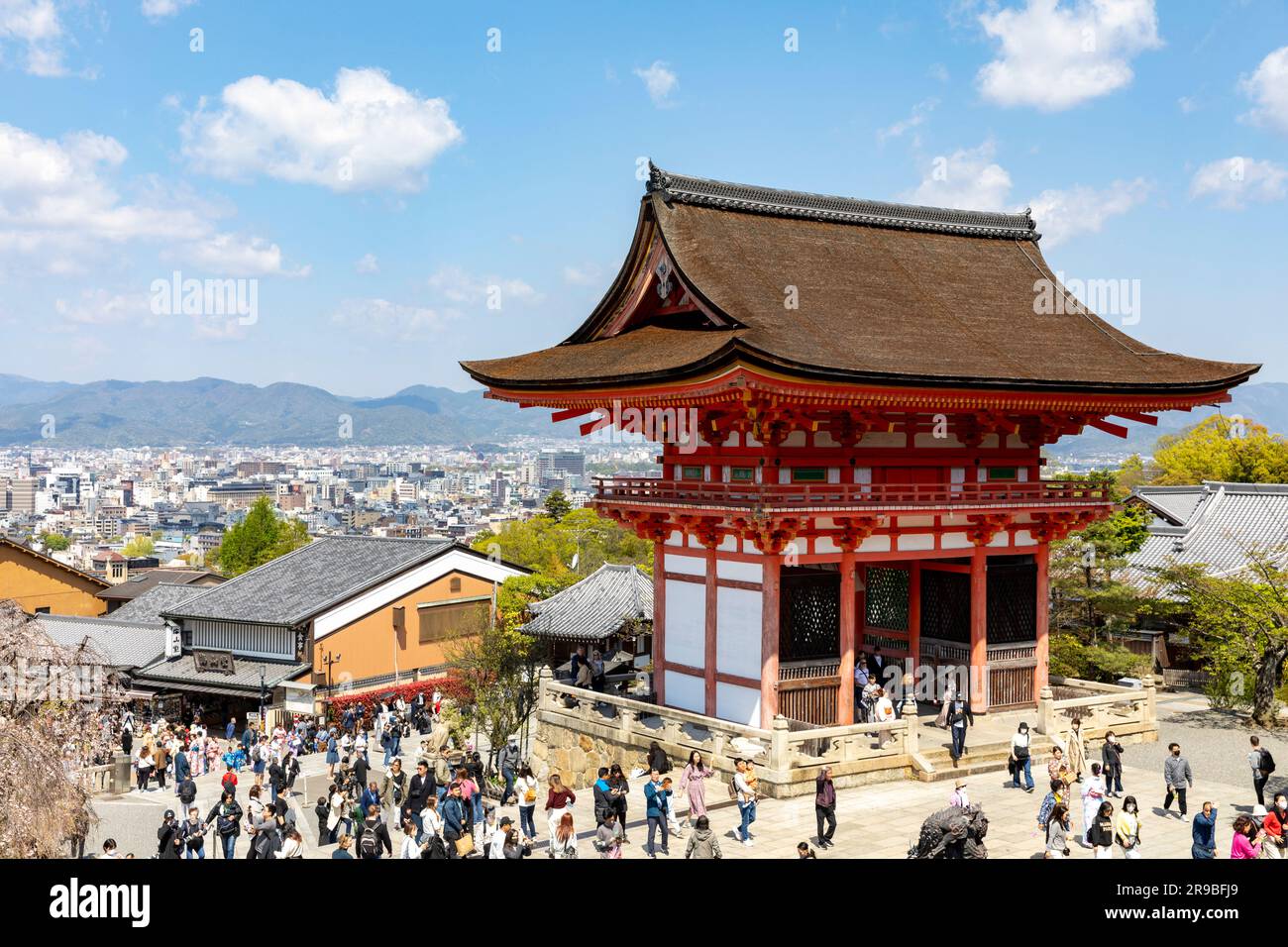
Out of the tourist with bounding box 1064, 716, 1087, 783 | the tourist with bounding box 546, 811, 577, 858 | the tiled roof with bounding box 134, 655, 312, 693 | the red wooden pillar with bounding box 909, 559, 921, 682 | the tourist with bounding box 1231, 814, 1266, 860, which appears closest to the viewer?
the tourist with bounding box 1231, 814, 1266, 860

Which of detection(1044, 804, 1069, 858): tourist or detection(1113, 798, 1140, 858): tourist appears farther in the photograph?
detection(1113, 798, 1140, 858): tourist

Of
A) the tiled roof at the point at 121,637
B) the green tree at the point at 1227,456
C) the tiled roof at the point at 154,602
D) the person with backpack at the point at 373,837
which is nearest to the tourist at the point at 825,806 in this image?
the person with backpack at the point at 373,837

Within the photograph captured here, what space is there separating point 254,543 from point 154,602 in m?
26.8

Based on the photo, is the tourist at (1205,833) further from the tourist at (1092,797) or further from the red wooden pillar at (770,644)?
the red wooden pillar at (770,644)

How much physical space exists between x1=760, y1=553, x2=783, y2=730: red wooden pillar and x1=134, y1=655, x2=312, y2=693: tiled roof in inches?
975

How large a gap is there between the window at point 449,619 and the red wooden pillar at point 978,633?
1038 inches

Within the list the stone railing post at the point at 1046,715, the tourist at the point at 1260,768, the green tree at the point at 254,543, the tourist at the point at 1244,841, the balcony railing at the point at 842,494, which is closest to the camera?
the tourist at the point at 1244,841

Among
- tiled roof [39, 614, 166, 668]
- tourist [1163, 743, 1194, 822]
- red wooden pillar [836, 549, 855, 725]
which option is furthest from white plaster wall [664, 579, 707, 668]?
tiled roof [39, 614, 166, 668]

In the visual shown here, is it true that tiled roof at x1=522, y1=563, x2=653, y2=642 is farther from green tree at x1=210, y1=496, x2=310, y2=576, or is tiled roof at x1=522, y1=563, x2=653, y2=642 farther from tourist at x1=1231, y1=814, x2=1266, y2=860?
green tree at x1=210, y1=496, x2=310, y2=576

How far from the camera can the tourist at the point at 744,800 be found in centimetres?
1898

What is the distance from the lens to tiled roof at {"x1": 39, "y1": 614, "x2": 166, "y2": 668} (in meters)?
46.7

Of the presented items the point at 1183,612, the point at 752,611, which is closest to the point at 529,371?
the point at 752,611

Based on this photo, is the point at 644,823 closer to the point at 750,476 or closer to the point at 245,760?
the point at 750,476

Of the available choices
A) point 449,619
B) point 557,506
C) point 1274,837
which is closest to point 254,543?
point 557,506
